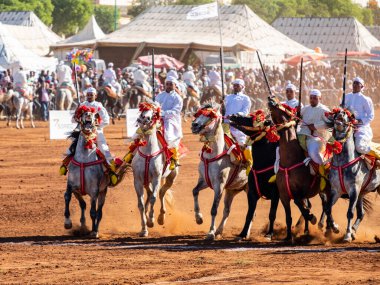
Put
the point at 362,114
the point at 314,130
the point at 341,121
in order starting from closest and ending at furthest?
the point at 341,121 < the point at 314,130 < the point at 362,114

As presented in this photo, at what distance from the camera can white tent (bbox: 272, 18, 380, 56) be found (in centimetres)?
8725

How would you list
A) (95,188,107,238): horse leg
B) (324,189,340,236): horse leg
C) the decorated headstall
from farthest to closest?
(95,188,107,238): horse leg
the decorated headstall
(324,189,340,236): horse leg

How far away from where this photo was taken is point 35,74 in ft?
183

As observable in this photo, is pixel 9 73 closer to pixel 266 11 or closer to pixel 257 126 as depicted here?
pixel 257 126

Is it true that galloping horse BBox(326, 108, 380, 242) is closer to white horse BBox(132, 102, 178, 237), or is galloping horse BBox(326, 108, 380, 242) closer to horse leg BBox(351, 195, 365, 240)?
horse leg BBox(351, 195, 365, 240)

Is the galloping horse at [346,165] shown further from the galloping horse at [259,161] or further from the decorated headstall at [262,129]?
the galloping horse at [259,161]

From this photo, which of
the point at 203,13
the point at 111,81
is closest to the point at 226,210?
the point at 111,81

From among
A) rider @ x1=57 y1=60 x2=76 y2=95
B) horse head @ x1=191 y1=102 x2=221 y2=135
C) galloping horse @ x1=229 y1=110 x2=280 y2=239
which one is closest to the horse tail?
galloping horse @ x1=229 y1=110 x2=280 y2=239

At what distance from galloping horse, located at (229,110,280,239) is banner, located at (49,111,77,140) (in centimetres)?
1851

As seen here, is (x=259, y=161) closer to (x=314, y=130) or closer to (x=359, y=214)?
(x=314, y=130)

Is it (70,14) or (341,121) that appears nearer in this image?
(341,121)

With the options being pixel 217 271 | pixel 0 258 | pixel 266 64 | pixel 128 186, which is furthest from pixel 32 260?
Result: pixel 266 64

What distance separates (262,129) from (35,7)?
325 feet

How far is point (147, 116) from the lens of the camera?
62.2 feet
